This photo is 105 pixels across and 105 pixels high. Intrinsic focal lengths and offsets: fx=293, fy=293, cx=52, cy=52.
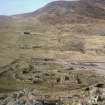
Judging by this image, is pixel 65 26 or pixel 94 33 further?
pixel 65 26

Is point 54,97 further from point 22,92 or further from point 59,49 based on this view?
point 59,49

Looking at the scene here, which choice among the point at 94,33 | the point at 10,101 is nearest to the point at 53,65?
the point at 10,101

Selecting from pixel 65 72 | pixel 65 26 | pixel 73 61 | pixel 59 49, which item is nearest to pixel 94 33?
pixel 65 26

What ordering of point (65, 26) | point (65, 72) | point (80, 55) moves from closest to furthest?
point (65, 72), point (80, 55), point (65, 26)

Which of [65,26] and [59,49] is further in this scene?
[65,26]

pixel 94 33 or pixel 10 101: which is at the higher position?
pixel 10 101

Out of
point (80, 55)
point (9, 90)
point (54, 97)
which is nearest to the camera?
point (54, 97)

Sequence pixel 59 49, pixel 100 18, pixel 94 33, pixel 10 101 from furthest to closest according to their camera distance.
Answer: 1. pixel 100 18
2. pixel 94 33
3. pixel 59 49
4. pixel 10 101

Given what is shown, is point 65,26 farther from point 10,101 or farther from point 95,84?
point 10,101

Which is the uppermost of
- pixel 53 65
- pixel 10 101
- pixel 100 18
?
pixel 10 101
